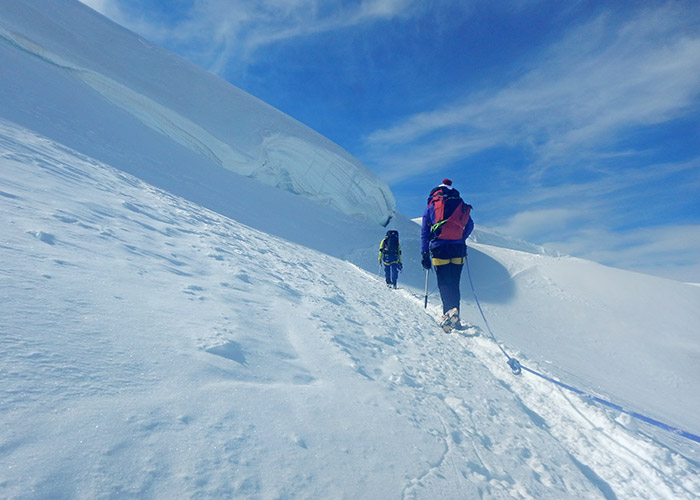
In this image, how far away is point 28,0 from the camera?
11070 mm

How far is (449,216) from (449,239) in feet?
0.97

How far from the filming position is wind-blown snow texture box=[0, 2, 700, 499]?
1.01 m

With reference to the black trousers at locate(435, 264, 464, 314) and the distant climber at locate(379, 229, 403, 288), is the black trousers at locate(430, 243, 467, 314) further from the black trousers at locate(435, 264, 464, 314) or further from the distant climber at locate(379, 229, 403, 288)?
the distant climber at locate(379, 229, 403, 288)

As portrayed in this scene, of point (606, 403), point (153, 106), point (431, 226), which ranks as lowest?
point (606, 403)

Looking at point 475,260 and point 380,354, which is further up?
point 475,260

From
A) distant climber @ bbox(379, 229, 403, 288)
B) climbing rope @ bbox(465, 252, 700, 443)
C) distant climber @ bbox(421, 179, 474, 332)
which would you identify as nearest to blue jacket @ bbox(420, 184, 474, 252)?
distant climber @ bbox(421, 179, 474, 332)

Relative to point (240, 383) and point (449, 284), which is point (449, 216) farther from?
point (240, 383)

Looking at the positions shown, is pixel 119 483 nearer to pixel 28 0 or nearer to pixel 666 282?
pixel 666 282

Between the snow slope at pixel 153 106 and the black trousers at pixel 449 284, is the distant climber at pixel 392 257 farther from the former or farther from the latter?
the snow slope at pixel 153 106

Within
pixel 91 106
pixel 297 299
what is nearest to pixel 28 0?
pixel 91 106

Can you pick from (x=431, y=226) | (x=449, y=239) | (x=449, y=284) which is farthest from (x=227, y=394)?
(x=431, y=226)

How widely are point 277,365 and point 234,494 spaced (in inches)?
28.2

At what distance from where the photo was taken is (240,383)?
1430mm

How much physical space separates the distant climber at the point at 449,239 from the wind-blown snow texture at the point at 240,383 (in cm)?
47
